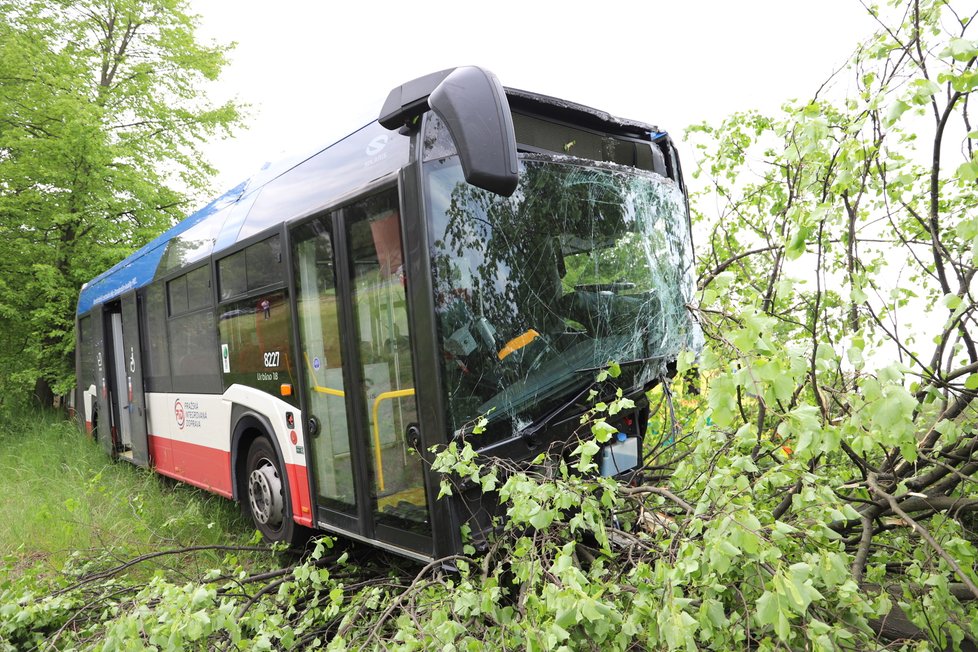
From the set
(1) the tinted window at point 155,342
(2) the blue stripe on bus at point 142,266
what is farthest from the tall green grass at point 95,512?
(2) the blue stripe on bus at point 142,266

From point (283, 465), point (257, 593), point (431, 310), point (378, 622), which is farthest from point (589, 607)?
point (283, 465)

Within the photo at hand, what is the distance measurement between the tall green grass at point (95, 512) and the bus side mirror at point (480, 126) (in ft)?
11.8

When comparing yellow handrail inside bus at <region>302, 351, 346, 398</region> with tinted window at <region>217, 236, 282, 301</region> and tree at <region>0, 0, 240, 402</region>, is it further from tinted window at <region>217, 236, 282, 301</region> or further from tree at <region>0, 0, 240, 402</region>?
tree at <region>0, 0, 240, 402</region>

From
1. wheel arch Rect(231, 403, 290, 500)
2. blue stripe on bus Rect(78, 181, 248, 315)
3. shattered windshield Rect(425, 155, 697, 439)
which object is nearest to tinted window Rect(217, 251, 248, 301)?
blue stripe on bus Rect(78, 181, 248, 315)

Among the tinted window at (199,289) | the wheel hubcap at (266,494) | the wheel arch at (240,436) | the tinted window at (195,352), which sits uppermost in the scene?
the tinted window at (199,289)

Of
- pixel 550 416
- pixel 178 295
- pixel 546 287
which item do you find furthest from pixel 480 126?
pixel 178 295

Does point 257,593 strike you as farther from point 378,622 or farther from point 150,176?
point 150,176

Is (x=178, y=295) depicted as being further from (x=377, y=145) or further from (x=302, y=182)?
(x=377, y=145)

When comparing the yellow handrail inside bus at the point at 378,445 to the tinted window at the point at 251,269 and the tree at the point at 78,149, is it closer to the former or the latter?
the tinted window at the point at 251,269

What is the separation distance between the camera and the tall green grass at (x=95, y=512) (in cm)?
529

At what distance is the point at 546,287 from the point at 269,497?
112 inches

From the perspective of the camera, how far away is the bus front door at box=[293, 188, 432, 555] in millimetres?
3617

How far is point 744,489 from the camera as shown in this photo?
93.4 inches

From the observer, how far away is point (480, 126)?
2885mm
